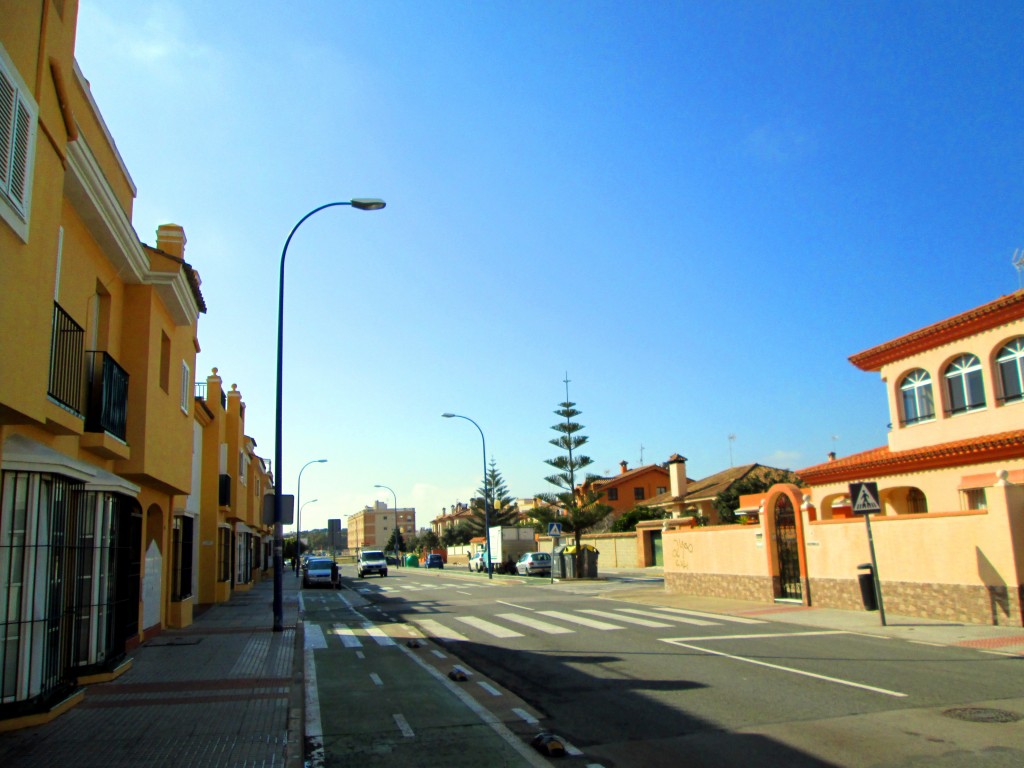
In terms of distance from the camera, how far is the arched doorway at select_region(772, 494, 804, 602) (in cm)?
2028

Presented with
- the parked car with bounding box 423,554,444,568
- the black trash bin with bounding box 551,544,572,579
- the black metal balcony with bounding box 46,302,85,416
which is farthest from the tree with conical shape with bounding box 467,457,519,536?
the black metal balcony with bounding box 46,302,85,416

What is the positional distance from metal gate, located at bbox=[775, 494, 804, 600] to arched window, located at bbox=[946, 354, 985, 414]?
5.73 metres

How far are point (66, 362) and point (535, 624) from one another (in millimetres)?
11737

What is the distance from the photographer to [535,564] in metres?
43.3

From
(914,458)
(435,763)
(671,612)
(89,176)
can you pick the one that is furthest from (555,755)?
(914,458)

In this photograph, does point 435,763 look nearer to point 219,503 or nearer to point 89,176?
point 89,176

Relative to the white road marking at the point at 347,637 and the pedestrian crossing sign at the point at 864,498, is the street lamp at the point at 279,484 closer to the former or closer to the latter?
the white road marking at the point at 347,637

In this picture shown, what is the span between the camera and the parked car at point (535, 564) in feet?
141

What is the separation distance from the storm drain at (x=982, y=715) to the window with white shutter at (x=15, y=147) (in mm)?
10347

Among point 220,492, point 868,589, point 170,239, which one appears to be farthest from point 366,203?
point 220,492

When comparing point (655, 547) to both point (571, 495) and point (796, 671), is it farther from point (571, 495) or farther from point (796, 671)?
point (796, 671)

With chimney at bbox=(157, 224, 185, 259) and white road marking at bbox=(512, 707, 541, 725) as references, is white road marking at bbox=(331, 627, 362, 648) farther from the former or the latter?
chimney at bbox=(157, 224, 185, 259)

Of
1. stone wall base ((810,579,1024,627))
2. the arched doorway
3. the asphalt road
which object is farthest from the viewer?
the arched doorway

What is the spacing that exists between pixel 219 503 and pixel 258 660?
15.1 metres
